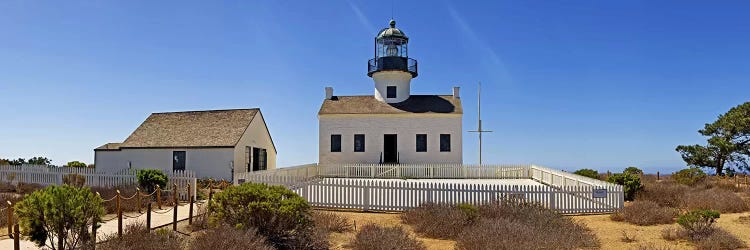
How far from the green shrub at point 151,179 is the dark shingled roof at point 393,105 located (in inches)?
524

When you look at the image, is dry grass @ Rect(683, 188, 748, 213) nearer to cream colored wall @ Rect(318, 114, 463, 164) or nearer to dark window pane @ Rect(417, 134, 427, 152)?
cream colored wall @ Rect(318, 114, 463, 164)

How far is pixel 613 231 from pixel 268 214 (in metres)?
7.28

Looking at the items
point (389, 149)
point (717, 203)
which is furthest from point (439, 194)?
point (389, 149)

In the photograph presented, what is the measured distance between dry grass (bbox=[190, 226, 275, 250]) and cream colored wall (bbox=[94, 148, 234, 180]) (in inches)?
571

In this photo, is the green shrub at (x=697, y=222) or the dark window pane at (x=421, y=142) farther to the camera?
the dark window pane at (x=421, y=142)

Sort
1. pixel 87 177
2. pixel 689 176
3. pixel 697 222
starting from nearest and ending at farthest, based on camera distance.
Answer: pixel 697 222, pixel 87 177, pixel 689 176

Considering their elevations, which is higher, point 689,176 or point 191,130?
point 191,130

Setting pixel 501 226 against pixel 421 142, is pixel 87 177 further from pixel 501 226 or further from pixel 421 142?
pixel 421 142

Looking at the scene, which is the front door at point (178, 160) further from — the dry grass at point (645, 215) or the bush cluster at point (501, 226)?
the dry grass at point (645, 215)

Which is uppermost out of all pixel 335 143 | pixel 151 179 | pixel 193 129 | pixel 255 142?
pixel 193 129

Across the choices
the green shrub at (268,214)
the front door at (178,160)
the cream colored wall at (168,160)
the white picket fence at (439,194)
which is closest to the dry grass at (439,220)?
the white picket fence at (439,194)

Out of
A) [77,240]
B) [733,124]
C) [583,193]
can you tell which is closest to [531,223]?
[583,193]

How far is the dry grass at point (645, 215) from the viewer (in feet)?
38.6

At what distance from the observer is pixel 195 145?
74.0 ft
